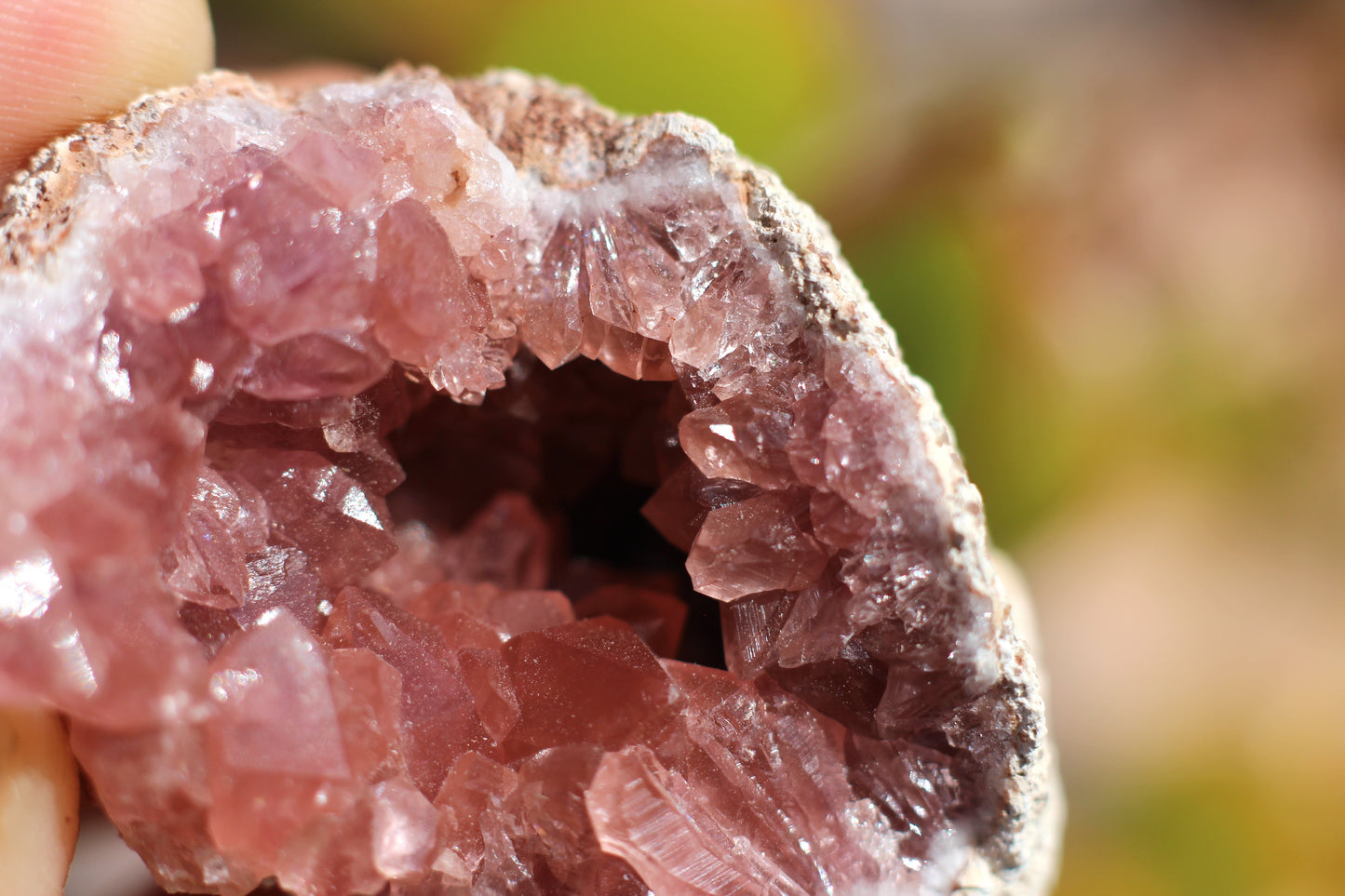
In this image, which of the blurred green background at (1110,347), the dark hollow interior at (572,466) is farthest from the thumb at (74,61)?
the blurred green background at (1110,347)

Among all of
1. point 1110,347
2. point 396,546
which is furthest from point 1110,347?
point 396,546

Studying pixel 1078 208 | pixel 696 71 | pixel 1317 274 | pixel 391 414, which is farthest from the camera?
pixel 1317 274

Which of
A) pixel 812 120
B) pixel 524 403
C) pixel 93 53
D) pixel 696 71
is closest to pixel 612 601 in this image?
pixel 524 403

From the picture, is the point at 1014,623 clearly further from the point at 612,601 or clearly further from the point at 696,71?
the point at 696,71

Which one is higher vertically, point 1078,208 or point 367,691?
point 1078,208

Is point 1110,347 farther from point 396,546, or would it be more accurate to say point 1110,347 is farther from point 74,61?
point 74,61

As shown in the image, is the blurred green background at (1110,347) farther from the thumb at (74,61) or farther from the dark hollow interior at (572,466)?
the thumb at (74,61)
